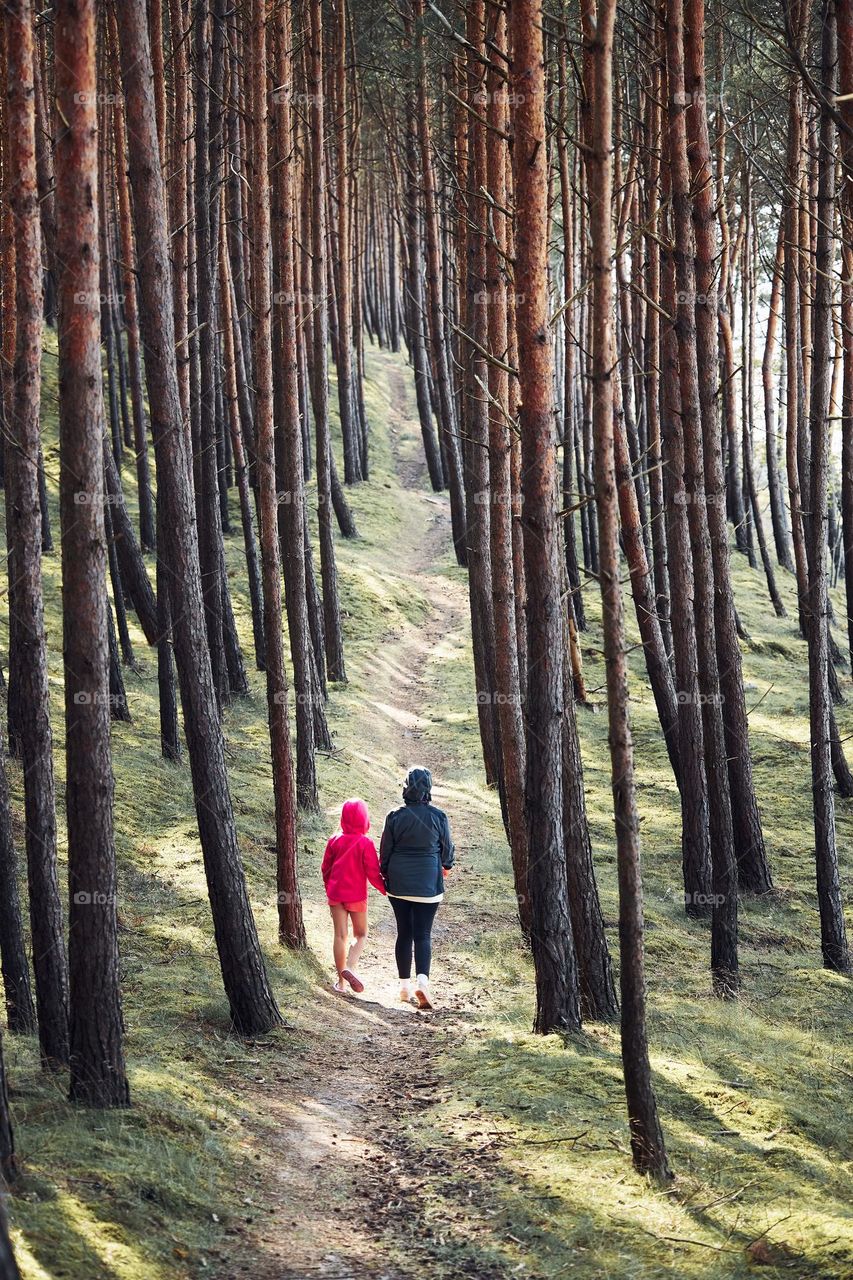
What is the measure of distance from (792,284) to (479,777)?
939 cm

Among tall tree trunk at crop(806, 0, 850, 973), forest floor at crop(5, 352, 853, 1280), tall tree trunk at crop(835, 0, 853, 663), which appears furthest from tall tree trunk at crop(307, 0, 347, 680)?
tall tree trunk at crop(806, 0, 850, 973)

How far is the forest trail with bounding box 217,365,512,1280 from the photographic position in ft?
19.1

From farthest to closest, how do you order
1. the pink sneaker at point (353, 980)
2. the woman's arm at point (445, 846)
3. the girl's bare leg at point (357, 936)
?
the pink sneaker at point (353, 980)
the girl's bare leg at point (357, 936)
the woman's arm at point (445, 846)

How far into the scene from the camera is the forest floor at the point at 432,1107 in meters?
5.80

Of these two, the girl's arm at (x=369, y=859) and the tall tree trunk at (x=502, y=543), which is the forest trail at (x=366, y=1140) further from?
the tall tree trunk at (x=502, y=543)

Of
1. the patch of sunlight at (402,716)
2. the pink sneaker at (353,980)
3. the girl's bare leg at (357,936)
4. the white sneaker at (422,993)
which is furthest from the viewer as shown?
the patch of sunlight at (402,716)

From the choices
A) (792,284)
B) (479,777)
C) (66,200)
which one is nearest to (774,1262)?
(66,200)

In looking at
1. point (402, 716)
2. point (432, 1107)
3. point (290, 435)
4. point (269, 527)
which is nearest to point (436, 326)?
point (402, 716)

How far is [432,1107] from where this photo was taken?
25.6ft

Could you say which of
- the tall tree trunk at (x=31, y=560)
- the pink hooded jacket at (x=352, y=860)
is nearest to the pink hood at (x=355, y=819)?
the pink hooded jacket at (x=352, y=860)

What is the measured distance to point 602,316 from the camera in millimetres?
6727

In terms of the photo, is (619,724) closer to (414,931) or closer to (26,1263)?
(414,931)

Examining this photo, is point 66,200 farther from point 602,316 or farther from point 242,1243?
point 242,1243

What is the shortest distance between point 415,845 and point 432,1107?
2.28 metres
